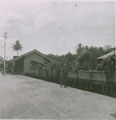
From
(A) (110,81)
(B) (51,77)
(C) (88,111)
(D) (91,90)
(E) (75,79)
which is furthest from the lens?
(B) (51,77)

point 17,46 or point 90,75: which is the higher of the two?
point 17,46

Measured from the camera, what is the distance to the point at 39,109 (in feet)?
22.3

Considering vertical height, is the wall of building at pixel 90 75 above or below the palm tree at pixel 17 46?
below

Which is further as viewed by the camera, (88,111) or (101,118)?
(88,111)

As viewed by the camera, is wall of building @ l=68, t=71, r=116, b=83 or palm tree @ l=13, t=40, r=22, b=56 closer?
wall of building @ l=68, t=71, r=116, b=83

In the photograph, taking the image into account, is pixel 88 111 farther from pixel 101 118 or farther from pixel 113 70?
pixel 113 70

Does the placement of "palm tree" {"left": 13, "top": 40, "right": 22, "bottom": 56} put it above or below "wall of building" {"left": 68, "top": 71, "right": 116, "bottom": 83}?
above

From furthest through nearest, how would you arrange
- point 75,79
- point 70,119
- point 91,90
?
1. point 75,79
2. point 91,90
3. point 70,119

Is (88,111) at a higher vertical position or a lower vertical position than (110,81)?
lower

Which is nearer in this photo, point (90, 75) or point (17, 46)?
point (90, 75)

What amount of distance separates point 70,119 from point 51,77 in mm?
15118

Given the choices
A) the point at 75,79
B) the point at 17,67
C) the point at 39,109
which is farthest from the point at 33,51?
the point at 39,109

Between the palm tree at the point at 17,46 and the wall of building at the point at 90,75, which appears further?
the palm tree at the point at 17,46

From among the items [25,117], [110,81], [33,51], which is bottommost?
[25,117]
